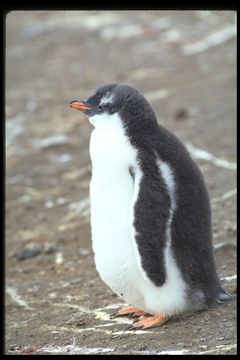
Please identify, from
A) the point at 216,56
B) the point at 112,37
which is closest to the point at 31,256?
the point at 216,56

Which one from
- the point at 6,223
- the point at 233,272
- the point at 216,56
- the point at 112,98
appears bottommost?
the point at 233,272

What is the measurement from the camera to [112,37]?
1119 centimetres

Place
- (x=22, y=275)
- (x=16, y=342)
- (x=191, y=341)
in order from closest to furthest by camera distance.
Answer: (x=191, y=341)
(x=16, y=342)
(x=22, y=275)

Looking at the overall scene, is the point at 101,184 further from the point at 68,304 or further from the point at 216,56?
the point at 216,56

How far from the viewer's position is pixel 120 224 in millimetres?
4059

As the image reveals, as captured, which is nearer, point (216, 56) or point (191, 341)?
point (191, 341)

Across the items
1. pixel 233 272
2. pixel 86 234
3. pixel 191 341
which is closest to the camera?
pixel 191 341

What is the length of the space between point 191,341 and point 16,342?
1.16 metres

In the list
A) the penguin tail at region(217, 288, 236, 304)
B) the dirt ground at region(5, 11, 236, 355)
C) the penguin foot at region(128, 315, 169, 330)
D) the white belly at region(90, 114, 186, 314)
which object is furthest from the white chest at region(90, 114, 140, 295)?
the penguin tail at region(217, 288, 236, 304)

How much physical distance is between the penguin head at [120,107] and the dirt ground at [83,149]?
102 centimetres

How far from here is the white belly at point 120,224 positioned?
13.2ft

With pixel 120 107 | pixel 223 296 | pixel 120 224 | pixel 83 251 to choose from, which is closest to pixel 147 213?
pixel 120 224

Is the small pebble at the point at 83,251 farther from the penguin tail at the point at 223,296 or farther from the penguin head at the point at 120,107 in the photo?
the penguin head at the point at 120,107

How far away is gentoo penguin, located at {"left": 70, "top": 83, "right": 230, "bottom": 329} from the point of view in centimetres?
397
